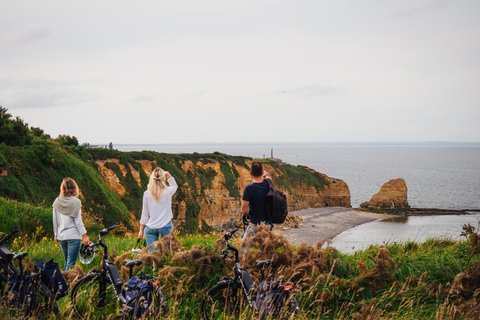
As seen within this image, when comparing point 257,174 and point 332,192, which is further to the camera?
point 332,192

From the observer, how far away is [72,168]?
75.0ft

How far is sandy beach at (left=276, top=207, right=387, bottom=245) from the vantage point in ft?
127

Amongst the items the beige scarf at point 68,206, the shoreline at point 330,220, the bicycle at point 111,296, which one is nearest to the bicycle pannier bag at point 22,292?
the bicycle at point 111,296

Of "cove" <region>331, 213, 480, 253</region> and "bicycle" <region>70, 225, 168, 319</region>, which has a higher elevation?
"bicycle" <region>70, 225, 168, 319</region>

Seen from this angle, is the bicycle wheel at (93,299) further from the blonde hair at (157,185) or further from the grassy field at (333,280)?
the blonde hair at (157,185)

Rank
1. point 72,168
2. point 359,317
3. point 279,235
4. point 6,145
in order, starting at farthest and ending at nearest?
point 72,168, point 6,145, point 279,235, point 359,317

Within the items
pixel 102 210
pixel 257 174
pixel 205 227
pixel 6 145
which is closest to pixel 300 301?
pixel 257 174

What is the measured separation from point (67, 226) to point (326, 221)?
44547 millimetres

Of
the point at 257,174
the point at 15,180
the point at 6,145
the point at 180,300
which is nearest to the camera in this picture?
the point at 180,300

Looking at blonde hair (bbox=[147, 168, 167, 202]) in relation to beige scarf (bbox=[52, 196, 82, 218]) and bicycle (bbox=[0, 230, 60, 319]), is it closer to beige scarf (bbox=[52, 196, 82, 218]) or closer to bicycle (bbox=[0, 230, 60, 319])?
beige scarf (bbox=[52, 196, 82, 218])

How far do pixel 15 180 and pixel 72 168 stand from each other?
17.6 ft

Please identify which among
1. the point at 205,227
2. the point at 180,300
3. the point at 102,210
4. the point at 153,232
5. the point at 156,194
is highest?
the point at 156,194

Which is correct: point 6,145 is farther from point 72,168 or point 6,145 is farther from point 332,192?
point 332,192

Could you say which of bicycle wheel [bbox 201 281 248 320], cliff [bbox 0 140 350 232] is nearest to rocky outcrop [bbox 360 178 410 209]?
cliff [bbox 0 140 350 232]
